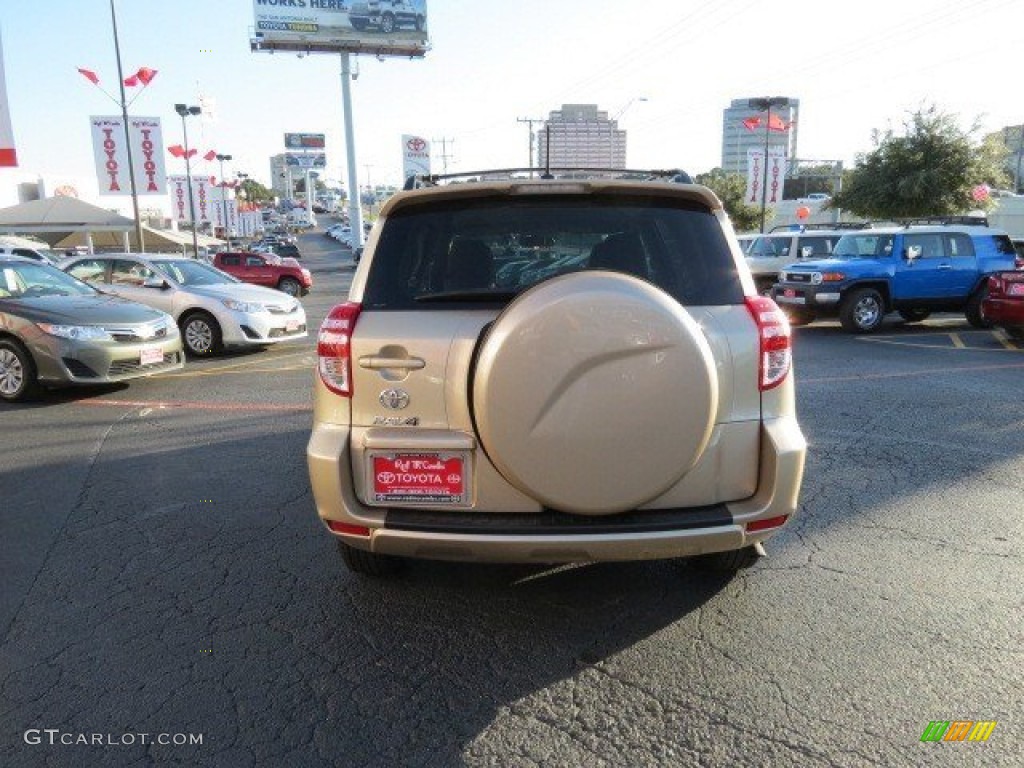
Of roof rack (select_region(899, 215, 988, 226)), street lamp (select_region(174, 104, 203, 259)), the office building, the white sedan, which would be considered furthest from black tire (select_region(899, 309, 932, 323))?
the office building

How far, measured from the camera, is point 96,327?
758 centimetres

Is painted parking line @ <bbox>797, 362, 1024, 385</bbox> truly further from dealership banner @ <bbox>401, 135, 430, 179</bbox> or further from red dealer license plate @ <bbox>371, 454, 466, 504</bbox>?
dealership banner @ <bbox>401, 135, 430, 179</bbox>

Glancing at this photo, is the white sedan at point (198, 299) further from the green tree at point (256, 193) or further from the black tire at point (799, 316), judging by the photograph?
the green tree at point (256, 193)

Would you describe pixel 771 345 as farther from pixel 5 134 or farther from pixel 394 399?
pixel 5 134

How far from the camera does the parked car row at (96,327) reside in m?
7.45

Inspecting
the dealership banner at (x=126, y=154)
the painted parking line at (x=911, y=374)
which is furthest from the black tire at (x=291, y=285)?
the painted parking line at (x=911, y=374)

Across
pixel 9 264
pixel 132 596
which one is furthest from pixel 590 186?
pixel 9 264

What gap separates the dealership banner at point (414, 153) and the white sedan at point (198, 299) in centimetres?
4079

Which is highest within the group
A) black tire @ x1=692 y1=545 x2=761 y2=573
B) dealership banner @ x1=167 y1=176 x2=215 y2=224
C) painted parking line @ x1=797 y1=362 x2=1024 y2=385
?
dealership banner @ x1=167 y1=176 x2=215 y2=224

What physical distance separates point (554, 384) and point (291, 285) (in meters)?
26.6

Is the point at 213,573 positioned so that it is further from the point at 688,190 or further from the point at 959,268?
the point at 959,268

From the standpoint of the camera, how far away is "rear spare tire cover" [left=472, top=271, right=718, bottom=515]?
7.93 ft

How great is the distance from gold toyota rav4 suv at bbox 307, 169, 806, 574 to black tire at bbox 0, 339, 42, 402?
6.35 metres

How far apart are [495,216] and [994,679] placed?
2.64 m
